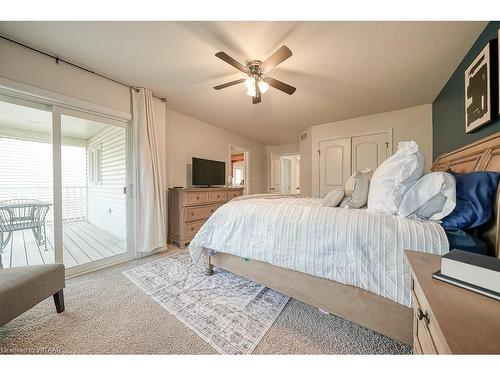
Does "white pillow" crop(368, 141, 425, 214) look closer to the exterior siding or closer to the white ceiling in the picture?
the white ceiling

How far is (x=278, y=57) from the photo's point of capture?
1623mm

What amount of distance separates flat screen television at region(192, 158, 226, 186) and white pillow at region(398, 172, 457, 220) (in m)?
3.10

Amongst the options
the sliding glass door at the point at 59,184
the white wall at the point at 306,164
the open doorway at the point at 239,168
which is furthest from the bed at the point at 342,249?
the open doorway at the point at 239,168

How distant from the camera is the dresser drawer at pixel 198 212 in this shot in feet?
10.2

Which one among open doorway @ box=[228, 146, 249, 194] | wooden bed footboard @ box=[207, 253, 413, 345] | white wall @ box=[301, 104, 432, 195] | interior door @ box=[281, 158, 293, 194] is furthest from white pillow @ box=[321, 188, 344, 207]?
interior door @ box=[281, 158, 293, 194]

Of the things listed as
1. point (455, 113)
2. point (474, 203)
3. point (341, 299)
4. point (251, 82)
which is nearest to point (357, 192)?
point (474, 203)

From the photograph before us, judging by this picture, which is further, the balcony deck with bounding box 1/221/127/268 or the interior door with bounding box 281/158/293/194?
the interior door with bounding box 281/158/293/194

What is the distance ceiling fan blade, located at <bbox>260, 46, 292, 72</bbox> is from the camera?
1534 mm

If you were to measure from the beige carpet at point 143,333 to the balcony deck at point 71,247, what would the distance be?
800mm

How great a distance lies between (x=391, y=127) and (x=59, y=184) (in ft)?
15.8

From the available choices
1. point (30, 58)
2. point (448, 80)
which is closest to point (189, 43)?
point (30, 58)

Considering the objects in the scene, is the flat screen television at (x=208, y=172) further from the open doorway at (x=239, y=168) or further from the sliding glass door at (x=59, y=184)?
the sliding glass door at (x=59, y=184)

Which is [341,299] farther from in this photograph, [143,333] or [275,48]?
[275,48]
